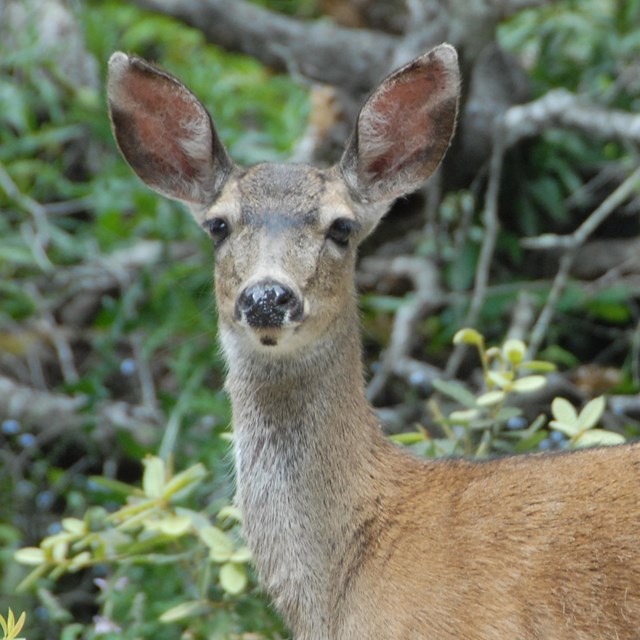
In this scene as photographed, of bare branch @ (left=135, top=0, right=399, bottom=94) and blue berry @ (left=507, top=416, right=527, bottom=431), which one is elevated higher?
bare branch @ (left=135, top=0, right=399, bottom=94)

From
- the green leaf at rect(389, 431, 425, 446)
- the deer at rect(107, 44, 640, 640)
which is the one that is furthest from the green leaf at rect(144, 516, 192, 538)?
the green leaf at rect(389, 431, 425, 446)

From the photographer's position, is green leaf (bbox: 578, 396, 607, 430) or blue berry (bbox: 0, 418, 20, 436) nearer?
green leaf (bbox: 578, 396, 607, 430)

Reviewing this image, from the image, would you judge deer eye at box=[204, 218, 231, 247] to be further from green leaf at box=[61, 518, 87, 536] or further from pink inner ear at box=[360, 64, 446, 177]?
green leaf at box=[61, 518, 87, 536]

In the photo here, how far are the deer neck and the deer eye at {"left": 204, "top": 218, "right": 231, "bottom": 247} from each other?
0.37 metres

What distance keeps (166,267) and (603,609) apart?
3.91 meters

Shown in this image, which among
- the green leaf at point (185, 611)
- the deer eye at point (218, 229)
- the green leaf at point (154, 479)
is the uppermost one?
the deer eye at point (218, 229)

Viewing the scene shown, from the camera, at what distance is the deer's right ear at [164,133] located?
16.7 ft

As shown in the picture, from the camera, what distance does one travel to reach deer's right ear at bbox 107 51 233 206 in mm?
5082

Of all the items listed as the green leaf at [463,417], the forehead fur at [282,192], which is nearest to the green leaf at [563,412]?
the green leaf at [463,417]

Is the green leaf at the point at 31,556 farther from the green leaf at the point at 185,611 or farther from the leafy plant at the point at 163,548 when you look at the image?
the green leaf at the point at 185,611

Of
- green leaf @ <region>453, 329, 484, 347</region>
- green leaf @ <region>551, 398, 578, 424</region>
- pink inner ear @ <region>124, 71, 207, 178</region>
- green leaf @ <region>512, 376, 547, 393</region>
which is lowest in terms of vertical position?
green leaf @ <region>551, 398, 578, 424</region>

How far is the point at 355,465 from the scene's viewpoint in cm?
467

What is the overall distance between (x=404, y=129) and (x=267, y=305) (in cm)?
111

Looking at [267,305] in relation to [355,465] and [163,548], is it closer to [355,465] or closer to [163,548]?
[355,465]
